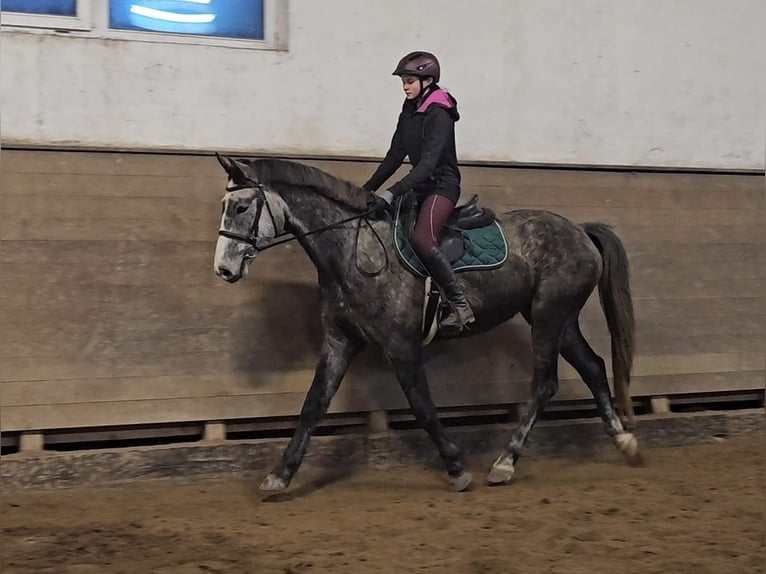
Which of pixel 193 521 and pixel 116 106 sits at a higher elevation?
pixel 116 106

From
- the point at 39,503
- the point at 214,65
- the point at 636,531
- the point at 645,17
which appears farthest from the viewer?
the point at 645,17

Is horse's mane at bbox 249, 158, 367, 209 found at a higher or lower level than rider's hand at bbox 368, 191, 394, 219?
higher

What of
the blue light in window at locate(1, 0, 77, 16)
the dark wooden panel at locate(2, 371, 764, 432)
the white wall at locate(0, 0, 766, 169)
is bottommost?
the dark wooden panel at locate(2, 371, 764, 432)

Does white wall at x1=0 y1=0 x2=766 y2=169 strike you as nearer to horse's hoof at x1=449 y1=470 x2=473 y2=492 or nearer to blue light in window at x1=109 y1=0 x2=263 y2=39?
blue light in window at x1=109 y1=0 x2=263 y2=39

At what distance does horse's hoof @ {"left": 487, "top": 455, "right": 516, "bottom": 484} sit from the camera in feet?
12.8

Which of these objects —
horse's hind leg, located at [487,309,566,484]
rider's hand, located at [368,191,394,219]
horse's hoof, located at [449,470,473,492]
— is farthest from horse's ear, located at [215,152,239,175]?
horse's hoof, located at [449,470,473,492]

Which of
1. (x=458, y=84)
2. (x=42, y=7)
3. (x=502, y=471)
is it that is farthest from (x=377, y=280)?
(x=42, y=7)

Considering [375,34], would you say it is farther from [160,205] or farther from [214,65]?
[160,205]

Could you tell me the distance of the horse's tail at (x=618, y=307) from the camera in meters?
4.27

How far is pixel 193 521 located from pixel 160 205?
1.67 m

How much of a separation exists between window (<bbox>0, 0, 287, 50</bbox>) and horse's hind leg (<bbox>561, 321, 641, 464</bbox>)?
2.27m

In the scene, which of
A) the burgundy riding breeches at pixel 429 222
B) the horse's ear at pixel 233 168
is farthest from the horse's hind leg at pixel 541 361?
the horse's ear at pixel 233 168

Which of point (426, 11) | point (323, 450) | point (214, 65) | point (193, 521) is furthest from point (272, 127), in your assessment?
point (193, 521)

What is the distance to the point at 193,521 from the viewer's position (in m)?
3.37
